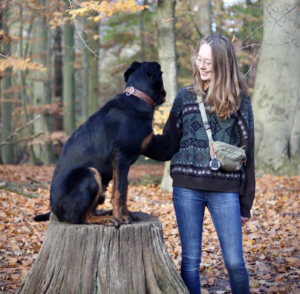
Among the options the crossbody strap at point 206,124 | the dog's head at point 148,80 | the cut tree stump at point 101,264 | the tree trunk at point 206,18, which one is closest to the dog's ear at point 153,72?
the dog's head at point 148,80

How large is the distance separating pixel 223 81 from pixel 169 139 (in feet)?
2.33

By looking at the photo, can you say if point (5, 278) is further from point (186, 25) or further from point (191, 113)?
point (186, 25)

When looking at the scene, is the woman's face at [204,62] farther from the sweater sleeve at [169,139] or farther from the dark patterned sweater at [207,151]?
the sweater sleeve at [169,139]

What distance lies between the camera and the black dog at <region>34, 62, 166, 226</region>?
2762 mm

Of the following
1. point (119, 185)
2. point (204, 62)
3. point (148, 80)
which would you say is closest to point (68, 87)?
point (148, 80)

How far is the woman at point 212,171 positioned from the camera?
8.75 feet

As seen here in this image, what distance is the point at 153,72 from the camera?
3168 millimetres

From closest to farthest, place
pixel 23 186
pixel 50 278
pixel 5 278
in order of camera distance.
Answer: pixel 50 278, pixel 5 278, pixel 23 186

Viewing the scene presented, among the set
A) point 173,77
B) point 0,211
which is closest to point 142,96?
point 0,211

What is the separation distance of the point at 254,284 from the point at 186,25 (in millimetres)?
13530

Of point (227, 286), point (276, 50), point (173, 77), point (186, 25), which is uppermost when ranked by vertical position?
point (186, 25)

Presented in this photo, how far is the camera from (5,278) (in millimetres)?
3789

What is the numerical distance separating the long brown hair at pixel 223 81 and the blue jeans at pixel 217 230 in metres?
0.69

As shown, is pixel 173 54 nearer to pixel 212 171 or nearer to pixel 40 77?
pixel 212 171
